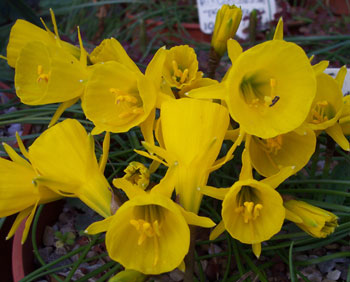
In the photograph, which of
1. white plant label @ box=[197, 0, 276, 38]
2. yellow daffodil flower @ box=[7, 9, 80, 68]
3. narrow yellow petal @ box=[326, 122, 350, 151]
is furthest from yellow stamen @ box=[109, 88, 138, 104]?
white plant label @ box=[197, 0, 276, 38]

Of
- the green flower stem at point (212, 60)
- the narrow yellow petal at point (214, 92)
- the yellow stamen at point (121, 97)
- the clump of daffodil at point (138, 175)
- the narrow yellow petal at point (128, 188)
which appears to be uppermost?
the narrow yellow petal at point (214, 92)

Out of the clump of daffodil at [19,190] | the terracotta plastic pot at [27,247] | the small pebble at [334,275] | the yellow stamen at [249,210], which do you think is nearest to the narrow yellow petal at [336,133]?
the yellow stamen at [249,210]

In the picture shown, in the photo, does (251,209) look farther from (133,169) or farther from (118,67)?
(118,67)

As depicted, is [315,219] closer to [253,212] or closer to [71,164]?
[253,212]

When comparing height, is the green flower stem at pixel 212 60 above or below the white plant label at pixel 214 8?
above

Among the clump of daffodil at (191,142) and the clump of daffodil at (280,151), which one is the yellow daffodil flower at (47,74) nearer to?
the clump of daffodil at (191,142)

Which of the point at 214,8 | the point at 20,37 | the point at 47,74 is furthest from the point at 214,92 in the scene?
the point at 214,8
